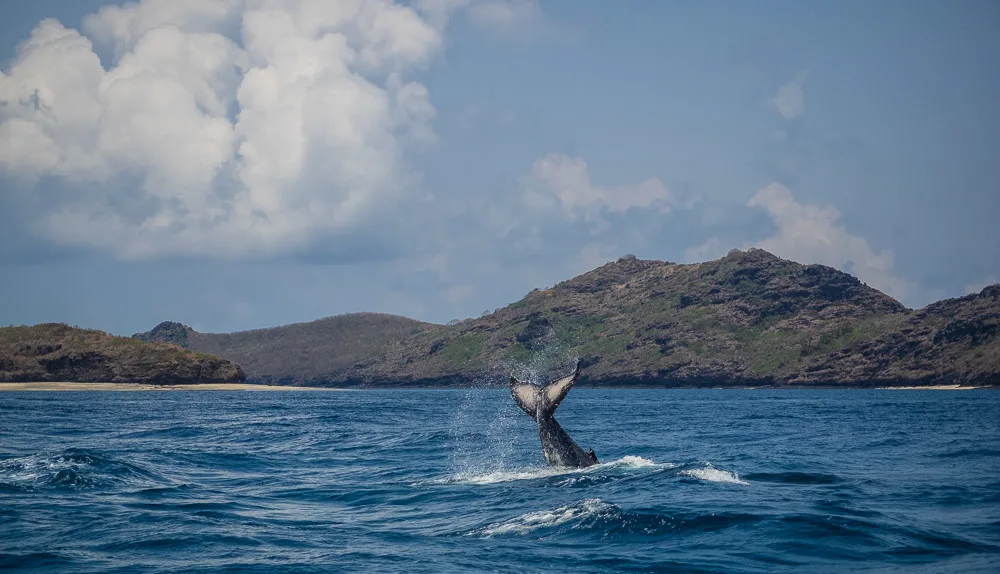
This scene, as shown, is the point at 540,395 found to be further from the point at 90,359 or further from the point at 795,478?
the point at 90,359

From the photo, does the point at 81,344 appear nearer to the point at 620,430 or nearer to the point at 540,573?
the point at 620,430

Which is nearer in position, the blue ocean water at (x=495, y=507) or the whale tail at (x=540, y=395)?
the blue ocean water at (x=495, y=507)

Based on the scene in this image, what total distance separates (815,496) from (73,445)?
27332mm

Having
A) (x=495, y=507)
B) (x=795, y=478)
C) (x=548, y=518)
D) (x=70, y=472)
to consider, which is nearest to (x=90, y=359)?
Result: (x=70, y=472)

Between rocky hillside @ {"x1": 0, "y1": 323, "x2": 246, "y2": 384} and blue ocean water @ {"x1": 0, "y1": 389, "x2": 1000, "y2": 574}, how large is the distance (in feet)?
320

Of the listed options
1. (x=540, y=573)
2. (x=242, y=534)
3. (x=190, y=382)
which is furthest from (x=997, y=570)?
(x=190, y=382)

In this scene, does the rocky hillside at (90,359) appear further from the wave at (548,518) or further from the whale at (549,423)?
the wave at (548,518)

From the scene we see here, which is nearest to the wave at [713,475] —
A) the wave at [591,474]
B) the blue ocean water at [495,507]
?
the wave at [591,474]

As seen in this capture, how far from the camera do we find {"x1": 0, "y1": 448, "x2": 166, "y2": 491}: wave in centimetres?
2302

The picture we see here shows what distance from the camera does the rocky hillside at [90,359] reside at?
12331cm

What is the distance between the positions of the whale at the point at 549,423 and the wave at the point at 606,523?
6178 millimetres

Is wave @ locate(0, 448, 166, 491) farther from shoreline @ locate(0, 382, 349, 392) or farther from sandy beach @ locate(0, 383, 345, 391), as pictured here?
sandy beach @ locate(0, 383, 345, 391)

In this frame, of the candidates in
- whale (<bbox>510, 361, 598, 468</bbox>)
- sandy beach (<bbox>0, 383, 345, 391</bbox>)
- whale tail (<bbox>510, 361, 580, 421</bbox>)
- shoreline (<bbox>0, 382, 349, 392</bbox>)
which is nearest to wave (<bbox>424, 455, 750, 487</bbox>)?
whale (<bbox>510, 361, 598, 468</bbox>)

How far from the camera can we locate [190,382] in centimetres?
13188
